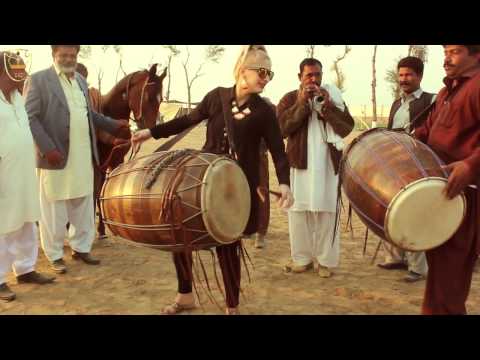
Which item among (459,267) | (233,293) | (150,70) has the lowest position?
(233,293)

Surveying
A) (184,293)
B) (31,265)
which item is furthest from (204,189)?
(31,265)

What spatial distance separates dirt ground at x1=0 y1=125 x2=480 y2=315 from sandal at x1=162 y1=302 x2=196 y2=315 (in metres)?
0.08

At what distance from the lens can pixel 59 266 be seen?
178 inches

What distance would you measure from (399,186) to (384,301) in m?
1.67

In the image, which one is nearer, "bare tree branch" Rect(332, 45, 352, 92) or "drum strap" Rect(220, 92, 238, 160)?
"drum strap" Rect(220, 92, 238, 160)

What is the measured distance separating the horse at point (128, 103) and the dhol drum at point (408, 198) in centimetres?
322

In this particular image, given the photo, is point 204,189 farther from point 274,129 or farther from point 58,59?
point 58,59

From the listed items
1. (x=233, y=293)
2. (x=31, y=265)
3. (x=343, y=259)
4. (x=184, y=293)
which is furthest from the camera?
A: (x=343, y=259)

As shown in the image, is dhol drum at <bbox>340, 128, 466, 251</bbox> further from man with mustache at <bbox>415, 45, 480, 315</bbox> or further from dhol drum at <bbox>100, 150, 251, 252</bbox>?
dhol drum at <bbox>100, 150, 251, 252</bbox>

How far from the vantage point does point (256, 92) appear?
3.07m

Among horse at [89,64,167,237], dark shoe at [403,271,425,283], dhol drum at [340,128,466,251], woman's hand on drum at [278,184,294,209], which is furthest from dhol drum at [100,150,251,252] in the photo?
horse at [89,64,167,237]

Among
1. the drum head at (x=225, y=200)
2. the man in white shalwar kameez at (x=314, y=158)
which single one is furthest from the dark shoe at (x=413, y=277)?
the drum head at (x=225, y=200)

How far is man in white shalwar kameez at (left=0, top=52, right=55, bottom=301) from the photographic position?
3814 millimetres

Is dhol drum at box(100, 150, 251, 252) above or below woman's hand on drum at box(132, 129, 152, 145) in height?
below
